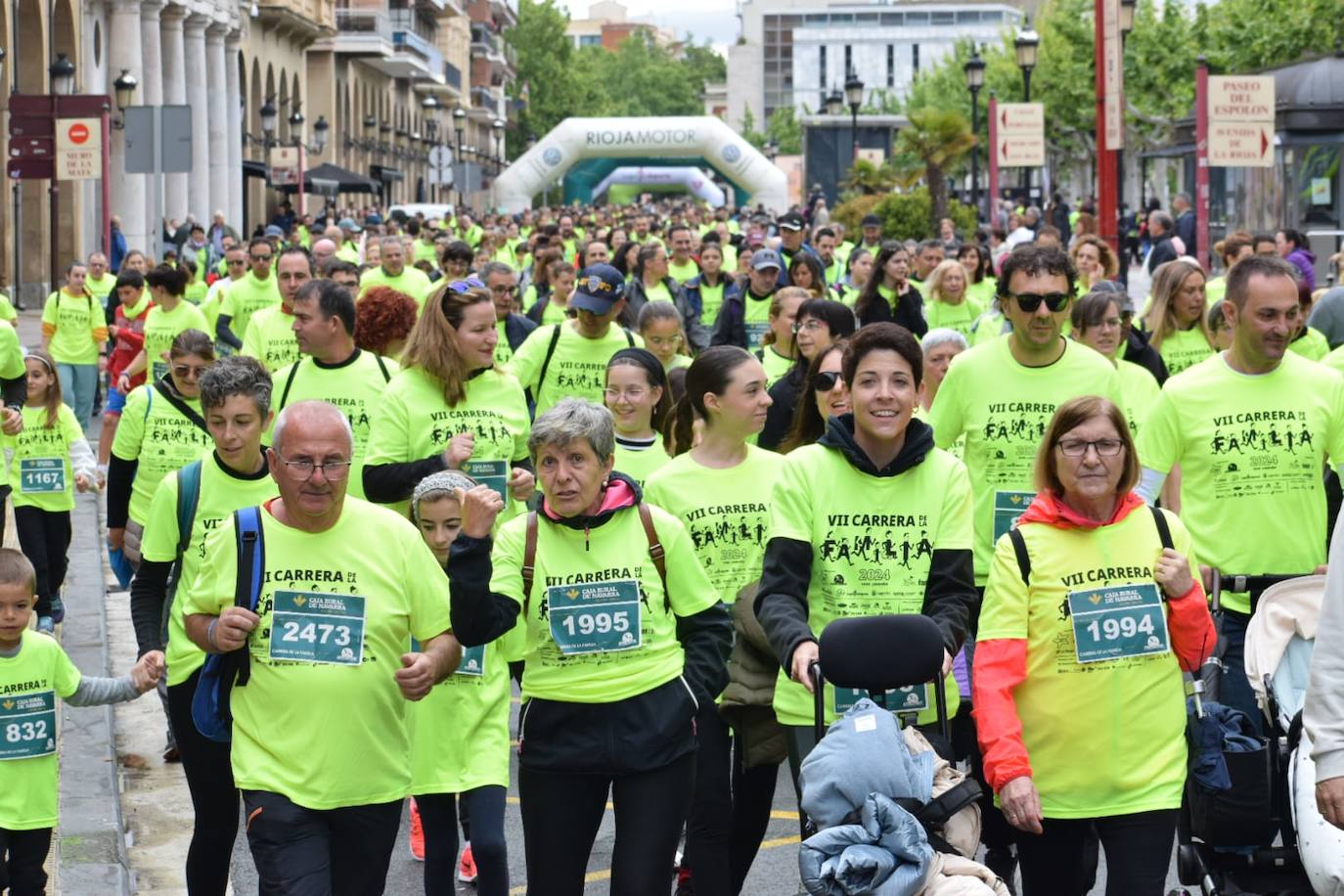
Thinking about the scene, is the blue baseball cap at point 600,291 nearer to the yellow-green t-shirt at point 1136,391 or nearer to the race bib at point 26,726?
the yellow-green t-shirt at point 1136,391

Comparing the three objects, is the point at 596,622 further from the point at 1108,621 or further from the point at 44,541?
the point at 44,541

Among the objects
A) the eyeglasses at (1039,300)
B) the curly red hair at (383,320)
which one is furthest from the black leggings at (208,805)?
the curly red hair at (383,320)

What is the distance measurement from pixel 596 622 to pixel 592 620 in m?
0.01

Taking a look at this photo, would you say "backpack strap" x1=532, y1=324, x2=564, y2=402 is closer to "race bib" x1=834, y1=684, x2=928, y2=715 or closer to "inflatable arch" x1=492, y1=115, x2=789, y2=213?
"race bib" x1=834, y1=684, x2=928, y2=715

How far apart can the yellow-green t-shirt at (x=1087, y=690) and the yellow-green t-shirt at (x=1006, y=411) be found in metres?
1.85

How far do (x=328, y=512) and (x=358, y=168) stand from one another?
80.1 metres

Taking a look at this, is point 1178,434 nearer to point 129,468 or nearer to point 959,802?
point 959,802

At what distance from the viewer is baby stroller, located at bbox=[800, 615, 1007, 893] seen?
4773mm

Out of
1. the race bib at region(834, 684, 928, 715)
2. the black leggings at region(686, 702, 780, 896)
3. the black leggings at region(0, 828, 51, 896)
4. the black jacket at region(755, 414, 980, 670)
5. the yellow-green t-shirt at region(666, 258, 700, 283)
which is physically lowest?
the black leggings at region(0, 828, 51, 896)

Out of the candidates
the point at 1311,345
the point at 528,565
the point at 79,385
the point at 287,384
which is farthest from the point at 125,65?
the point at 528,565

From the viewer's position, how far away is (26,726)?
23.3ft

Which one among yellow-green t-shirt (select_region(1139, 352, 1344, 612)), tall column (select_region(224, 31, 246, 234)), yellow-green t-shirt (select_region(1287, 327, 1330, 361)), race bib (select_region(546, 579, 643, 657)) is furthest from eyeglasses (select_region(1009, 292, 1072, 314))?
tall column (select_region(224, 31, 246, 234))

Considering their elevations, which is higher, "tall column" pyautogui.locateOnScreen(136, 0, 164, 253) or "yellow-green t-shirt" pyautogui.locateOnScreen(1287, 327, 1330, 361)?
"tall column" pyautogui.locateOnScreen(136, 0, 164, 253)

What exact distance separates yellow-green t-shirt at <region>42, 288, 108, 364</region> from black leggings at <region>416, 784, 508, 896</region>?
1303 cm
